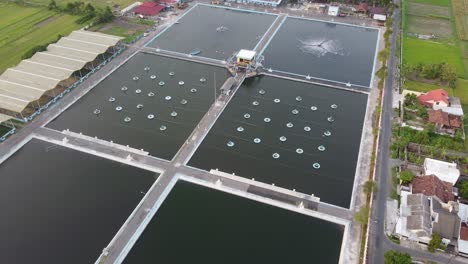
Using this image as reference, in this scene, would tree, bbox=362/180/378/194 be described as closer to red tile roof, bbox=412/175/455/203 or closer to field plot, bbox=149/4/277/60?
red tile roof, bbox=412/175/455/203

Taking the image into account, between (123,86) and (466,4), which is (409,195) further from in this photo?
(466,4)

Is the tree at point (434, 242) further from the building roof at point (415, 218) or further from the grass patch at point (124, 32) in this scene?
the grass patch at point (124, 32)

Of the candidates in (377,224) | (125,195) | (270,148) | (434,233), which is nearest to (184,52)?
(270,148)

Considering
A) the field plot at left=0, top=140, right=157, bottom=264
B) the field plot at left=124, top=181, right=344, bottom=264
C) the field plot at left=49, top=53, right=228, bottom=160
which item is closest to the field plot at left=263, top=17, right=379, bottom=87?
the field plot at left=49, top=53, right=228, bottom=160

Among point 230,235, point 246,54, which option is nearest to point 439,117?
point 246,54

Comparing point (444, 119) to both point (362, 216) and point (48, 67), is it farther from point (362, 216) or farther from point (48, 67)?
point (48, 67)

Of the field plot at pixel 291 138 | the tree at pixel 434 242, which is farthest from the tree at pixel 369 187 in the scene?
the tree at pixel 434 242

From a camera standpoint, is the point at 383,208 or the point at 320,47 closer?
the point at 383,208
